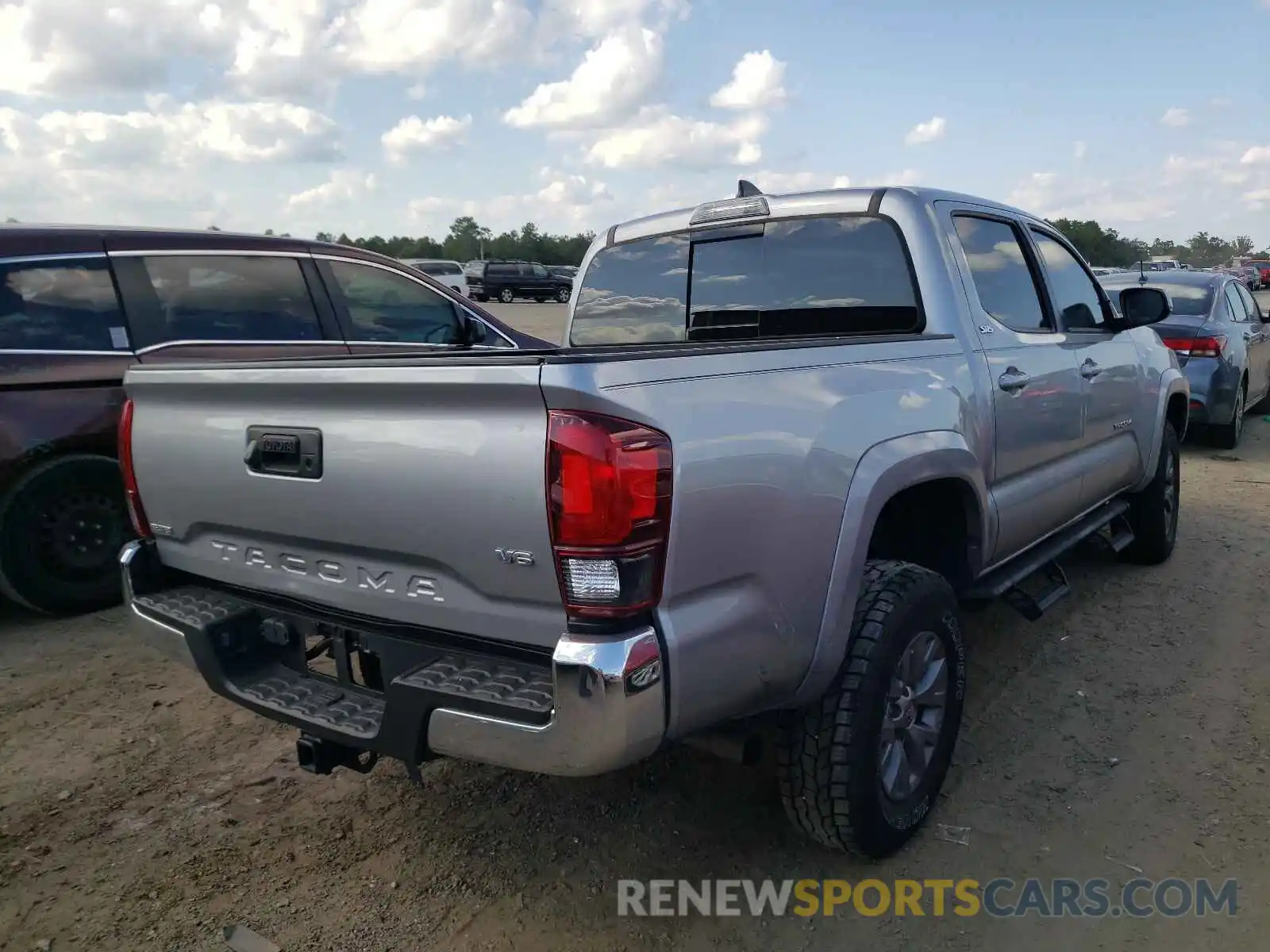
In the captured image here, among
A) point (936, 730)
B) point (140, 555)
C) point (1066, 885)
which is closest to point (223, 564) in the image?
point (140, 555)

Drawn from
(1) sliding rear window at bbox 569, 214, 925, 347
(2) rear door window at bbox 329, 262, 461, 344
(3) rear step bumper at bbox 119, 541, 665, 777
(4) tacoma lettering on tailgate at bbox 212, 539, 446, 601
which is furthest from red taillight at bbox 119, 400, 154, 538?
(2) rear door window at bbox 329, 262, 461, 344

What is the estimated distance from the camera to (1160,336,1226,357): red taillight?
8.23 meters

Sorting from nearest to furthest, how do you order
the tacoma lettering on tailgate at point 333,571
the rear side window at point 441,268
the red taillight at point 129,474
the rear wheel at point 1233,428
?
1. the tacoma lettering on tailgate at point 333,571
2. the red taillight at point 129,474
3. the rear wheel at point 1233,428
4. the rear side window at point 441,268

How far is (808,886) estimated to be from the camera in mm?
2691

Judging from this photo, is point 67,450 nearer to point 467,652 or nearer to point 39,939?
point 39,939

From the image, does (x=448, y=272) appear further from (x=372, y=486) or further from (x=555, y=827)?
(x=372, y=486)

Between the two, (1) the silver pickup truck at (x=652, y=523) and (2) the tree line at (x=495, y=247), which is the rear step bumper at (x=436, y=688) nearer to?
(1) the silver pickup truck at (x=652, y=523)

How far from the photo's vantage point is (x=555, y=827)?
2.99 metres

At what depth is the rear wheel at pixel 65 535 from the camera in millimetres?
4660

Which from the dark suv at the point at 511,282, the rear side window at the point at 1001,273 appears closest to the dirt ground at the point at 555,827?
the rear side window at the point at 1001,273

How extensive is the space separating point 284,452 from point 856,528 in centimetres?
152

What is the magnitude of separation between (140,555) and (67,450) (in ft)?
7.39

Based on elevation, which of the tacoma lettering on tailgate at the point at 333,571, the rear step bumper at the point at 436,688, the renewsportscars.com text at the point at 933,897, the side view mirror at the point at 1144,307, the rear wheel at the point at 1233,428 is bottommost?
the renewsportscars.com text at the point at 933,897

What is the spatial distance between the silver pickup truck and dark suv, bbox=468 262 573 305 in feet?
115
